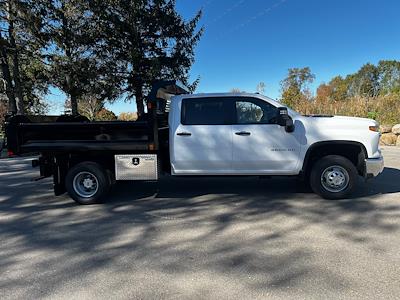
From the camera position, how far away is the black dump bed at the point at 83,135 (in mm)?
6223

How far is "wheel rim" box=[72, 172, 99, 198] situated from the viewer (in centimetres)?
647

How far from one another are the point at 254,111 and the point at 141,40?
15.0m

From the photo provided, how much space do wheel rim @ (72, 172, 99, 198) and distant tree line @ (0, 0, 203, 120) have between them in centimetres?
1072

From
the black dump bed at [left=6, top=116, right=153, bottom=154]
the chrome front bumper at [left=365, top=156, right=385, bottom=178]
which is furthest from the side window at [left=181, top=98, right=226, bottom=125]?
the chrome front bumper at [left=365, top=156, right=385, bottom=178]

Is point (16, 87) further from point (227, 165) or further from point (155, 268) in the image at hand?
point (155, 268)

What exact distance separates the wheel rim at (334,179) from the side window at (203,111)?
2069 mm

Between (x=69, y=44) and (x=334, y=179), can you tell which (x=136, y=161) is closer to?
(x=334, y=179)

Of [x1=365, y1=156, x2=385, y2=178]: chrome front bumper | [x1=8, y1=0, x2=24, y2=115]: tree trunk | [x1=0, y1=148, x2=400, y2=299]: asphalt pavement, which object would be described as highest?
[x1=8, y1=0, x2=24, y2=115]: tree trunk

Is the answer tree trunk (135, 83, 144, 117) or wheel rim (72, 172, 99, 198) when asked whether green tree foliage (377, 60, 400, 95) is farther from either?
wheel rim (72, 172, 99, 198)

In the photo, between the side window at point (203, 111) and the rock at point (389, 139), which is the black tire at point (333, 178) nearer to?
the side window at point (203, 111)

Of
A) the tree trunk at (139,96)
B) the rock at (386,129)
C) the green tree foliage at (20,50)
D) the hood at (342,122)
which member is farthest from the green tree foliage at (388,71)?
the hood at (342,122)

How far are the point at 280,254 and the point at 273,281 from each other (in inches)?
26.4

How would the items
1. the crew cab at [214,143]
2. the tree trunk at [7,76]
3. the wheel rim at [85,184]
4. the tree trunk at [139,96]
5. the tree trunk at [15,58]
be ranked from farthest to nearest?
the tree trunk at [139,96] < the tree trunk at [7,76] < the tree trunk at [15,58] < the wheel rim at [85,184] < the crew cab at [214,143]

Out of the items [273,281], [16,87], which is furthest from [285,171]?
[16,87]
